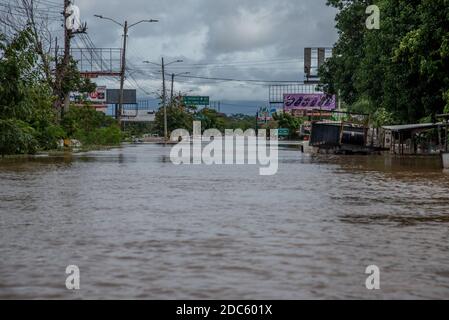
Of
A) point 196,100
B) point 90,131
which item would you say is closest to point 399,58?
point 90,131

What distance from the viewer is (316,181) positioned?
2194 centimetres

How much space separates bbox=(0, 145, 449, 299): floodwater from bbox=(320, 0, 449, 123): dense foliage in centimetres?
1418

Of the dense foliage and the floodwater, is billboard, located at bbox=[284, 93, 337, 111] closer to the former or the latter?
the dense foliage

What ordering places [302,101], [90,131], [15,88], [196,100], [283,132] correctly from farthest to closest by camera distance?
1. [302,101]
2. [283,132]
3. [196,100]
4. [90,131]
5. [15,88]

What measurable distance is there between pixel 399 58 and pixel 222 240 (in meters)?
25.6

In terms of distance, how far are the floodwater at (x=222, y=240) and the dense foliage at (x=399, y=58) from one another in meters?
14.2

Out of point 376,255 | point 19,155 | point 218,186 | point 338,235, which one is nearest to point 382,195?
point 218,186

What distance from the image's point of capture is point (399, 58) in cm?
3450

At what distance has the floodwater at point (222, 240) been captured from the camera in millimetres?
7570

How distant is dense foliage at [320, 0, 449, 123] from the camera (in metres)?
33.0

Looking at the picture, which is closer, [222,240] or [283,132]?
[222,240]

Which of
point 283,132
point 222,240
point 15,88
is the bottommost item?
point 222,240

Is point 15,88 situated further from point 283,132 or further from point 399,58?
point 283,132
